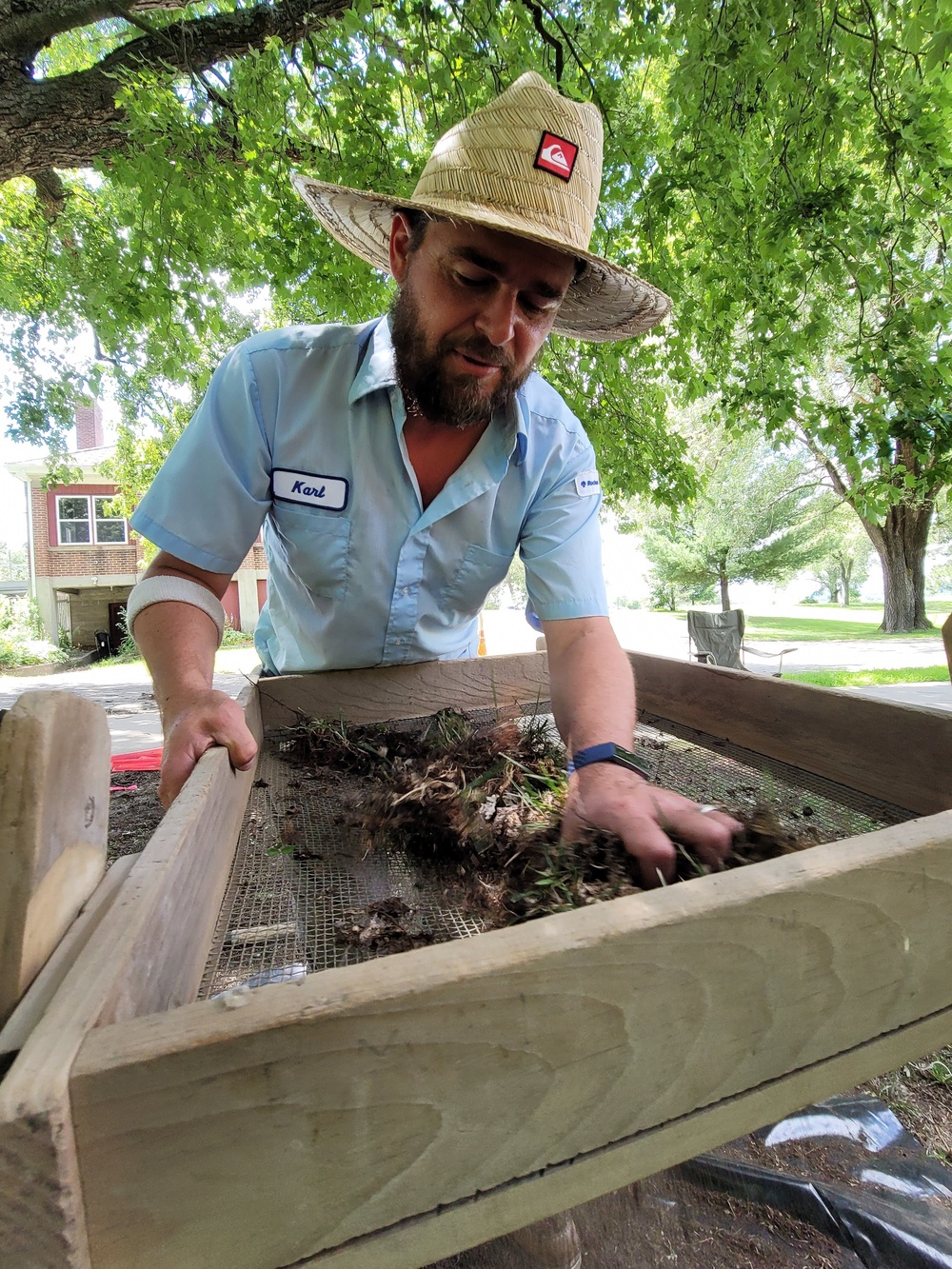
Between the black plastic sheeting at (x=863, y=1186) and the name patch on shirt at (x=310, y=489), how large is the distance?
2131 mm

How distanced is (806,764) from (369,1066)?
1.69 m

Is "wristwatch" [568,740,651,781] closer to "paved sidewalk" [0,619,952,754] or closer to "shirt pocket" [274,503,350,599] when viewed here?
"shirt pocket" [274,503,350,599]

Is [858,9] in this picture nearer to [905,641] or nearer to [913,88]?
[913,88]

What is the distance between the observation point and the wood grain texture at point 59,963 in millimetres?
627

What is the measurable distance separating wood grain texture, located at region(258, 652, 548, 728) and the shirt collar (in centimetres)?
75

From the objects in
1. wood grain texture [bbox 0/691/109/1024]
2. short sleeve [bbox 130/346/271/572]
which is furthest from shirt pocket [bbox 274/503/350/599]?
wood grain texture [bbox 0/691/109/1024]

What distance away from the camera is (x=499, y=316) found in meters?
2.04

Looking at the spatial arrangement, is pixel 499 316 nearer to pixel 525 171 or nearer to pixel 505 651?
pixel 525 171

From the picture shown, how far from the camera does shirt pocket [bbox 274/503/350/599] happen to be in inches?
89.4

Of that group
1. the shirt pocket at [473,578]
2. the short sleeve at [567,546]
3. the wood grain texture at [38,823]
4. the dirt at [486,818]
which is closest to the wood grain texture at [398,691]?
the dirt at [486,818]

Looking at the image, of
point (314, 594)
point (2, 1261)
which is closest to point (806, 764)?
point (314, 594)

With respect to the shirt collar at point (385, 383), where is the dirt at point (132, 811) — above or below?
below

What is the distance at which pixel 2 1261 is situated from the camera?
0.55 m

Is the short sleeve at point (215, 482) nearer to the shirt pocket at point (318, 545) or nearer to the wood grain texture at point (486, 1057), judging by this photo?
the shirt pocket at point (318, 545)
